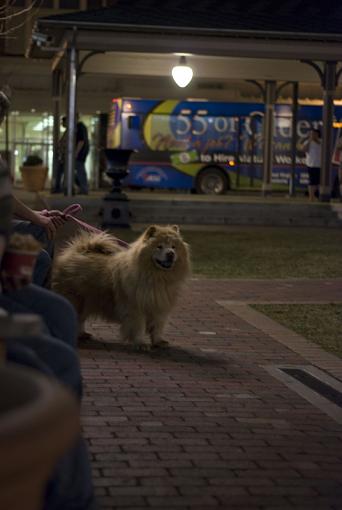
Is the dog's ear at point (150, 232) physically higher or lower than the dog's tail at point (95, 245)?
higher

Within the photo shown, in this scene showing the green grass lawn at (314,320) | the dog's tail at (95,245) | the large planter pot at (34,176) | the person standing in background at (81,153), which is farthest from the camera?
the large planter pot at (34,176)

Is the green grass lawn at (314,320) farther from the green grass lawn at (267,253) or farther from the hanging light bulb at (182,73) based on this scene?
the hanging light bulb at (182,73)

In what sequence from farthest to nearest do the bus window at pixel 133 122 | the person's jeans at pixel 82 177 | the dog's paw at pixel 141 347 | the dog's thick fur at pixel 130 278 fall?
the bus window at pixel 133 122, the person's jeans at pixel 82 177, the dog's paw at pixel 141 347, the dog's thick fur at pixel 130 278

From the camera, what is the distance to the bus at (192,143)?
33500 millimetres

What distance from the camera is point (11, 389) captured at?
2.72 m

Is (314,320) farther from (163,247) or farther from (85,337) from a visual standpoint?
(163,247)

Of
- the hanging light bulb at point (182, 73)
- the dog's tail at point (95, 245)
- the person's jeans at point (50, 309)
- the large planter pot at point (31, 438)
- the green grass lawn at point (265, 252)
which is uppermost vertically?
the hanging light bulb at point (182, 73)

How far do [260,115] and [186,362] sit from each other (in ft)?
83.1

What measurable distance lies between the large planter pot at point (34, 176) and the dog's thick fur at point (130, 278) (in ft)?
82.3

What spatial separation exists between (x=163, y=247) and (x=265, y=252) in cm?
979

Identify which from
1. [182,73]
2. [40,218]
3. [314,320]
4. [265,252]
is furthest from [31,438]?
[182,73]

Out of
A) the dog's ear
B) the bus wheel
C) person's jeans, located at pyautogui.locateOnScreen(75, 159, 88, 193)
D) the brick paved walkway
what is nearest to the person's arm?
the dog's ear

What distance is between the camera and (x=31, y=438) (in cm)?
227

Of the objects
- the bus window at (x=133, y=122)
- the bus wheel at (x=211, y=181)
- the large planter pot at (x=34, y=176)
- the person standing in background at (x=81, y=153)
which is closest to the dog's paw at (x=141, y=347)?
the person standing in background at (x=81, y=153)
